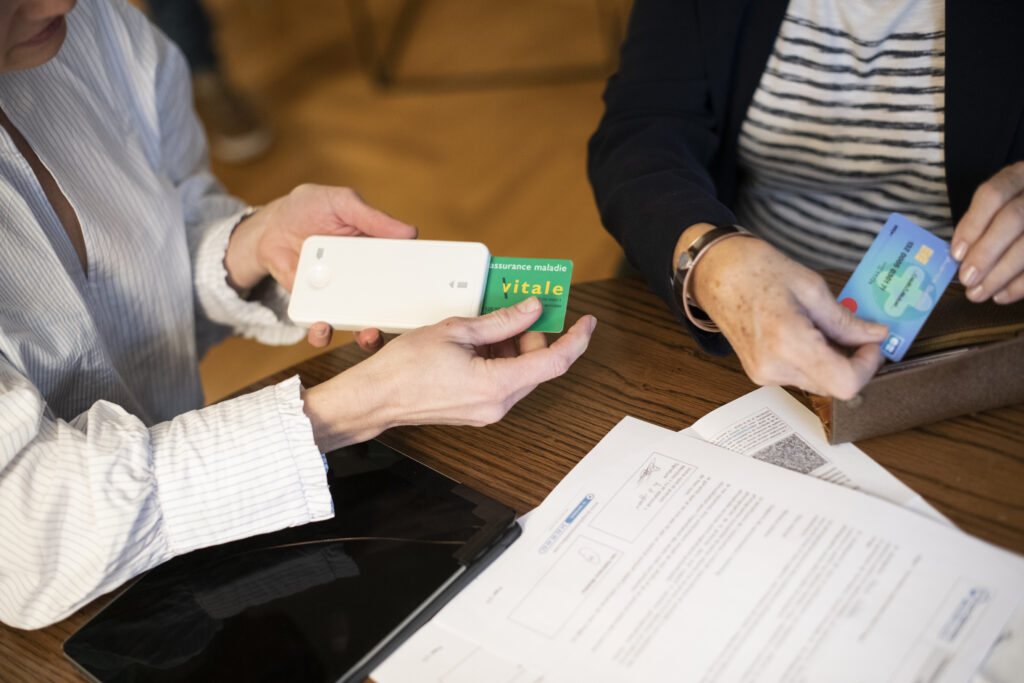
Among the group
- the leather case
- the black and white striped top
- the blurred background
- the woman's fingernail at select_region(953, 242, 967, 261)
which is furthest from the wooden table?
the blurred background

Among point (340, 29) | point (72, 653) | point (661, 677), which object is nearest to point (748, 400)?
point (661, 677)

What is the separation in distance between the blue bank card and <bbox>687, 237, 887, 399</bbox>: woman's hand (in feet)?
0.12

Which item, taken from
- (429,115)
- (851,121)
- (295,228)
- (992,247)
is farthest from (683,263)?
(429,115)

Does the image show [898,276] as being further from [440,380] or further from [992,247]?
[440,380]

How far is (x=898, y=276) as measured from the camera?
624 mm

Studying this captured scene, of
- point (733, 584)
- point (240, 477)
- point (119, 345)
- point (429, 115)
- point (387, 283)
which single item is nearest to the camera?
point (733, 584)

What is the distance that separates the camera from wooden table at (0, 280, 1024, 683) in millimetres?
590

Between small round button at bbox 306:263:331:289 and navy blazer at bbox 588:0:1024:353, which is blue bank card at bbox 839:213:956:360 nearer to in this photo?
navy blazer at bbox 588:0:1024:353

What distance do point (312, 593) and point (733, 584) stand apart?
31 centimetres

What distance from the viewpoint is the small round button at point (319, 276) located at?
2.60 feet

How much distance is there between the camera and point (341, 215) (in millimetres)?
891

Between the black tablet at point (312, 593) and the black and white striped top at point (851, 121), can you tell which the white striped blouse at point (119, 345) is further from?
the black and white striped top at point (851, 121)

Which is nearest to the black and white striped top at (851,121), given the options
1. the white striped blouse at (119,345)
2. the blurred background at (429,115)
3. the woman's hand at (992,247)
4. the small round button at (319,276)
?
the woman's hand at (992,247)

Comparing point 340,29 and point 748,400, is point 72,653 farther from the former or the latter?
point 340,29
